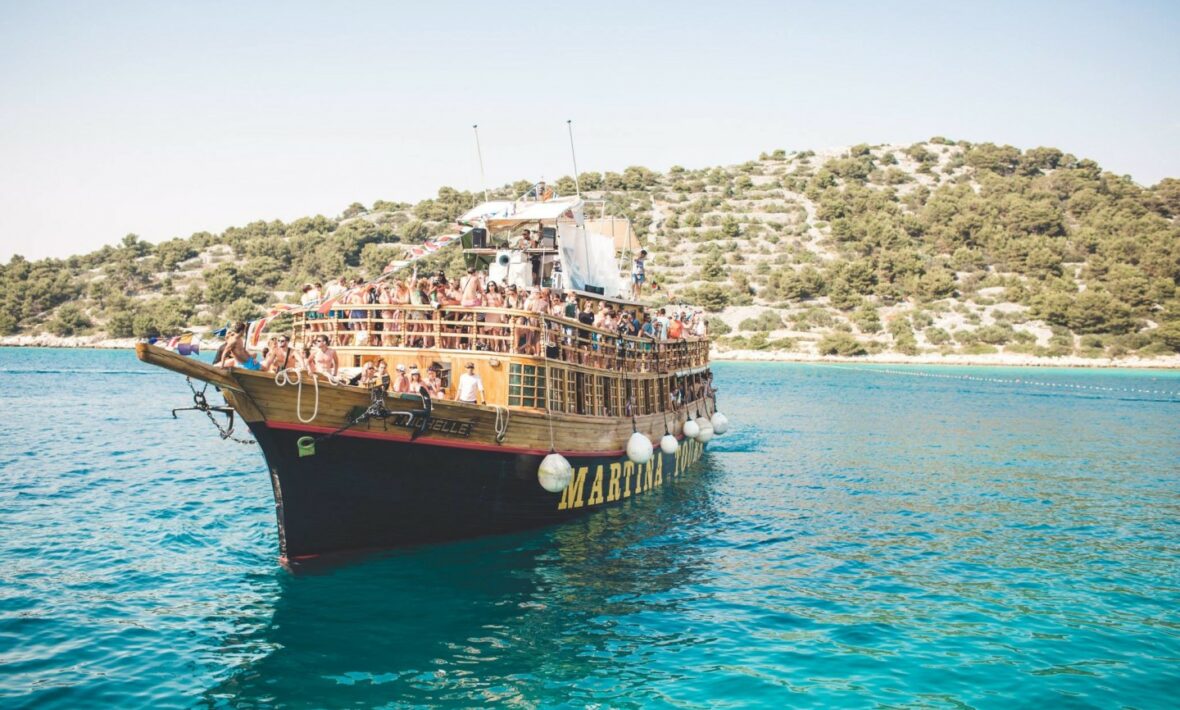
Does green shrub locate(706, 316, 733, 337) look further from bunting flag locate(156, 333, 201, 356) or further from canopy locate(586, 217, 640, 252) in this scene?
bunting flag locate(156, 333, 201, 356)

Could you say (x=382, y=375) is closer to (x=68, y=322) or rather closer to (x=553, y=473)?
(x=553, y=473)

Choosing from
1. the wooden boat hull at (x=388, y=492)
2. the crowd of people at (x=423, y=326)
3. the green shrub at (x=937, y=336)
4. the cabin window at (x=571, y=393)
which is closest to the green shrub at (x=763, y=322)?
the green shrub at (x=937, y=336)

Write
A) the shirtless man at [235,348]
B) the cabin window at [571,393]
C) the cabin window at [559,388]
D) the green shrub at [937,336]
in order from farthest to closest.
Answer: the green shrub at [937,336] < the cabin window at [571,393] < the cabin window at [559,388] < the shirtless man at [235,348]

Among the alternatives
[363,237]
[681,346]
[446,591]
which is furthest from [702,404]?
[363,237]

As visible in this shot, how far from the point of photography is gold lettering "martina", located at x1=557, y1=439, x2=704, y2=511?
669 inches

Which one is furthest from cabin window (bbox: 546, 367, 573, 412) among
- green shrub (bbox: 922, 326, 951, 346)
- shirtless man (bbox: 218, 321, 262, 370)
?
green shrub (bbox: 922, 326, 951, 346)

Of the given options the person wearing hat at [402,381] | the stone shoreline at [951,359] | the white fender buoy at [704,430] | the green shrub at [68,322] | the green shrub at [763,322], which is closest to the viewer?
the person wearing hat at [402,381]

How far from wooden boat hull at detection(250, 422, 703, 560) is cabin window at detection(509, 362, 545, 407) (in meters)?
1.12

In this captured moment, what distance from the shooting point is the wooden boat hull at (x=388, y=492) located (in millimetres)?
12836

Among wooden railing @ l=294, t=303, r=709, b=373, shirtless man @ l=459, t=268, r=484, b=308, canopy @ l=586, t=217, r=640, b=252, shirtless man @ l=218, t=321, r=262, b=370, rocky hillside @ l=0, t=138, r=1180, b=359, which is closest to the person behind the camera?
shirtless man @ l=218, t=321, r=262, b=370

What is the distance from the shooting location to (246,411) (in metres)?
12.2

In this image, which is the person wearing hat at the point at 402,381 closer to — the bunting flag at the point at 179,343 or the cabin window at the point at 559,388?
the cabin window at the point at 559,388

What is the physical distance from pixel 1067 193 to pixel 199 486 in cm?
13838

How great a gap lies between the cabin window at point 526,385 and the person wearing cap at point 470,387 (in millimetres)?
717
